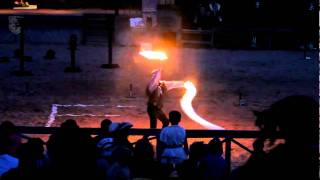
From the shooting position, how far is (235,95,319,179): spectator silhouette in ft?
8.58

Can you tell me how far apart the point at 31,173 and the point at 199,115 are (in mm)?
9756

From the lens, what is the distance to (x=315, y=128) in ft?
9.11

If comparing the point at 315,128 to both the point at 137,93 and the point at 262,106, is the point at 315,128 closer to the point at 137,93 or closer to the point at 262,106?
the point at 262,106

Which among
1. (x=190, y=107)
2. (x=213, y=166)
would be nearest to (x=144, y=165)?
(x=213, y=166)

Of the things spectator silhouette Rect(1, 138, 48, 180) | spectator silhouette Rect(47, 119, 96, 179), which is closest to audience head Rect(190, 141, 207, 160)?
spectator silhouette Rect(47, 119, 96, 179)

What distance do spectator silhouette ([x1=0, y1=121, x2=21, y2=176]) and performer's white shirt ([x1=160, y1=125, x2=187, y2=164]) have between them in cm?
216

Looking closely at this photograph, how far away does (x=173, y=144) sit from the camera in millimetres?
8125

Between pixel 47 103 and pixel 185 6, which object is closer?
pixel 47 103

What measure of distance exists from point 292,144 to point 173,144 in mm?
5483

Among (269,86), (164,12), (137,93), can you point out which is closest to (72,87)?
(137,93)

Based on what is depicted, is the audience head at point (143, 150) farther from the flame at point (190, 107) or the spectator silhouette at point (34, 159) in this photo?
the flame at point (190, 107)

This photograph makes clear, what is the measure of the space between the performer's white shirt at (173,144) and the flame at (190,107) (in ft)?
17.1

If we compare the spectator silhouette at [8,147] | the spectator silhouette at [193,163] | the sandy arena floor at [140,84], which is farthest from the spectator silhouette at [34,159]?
the sandy arena floor at [140,84]

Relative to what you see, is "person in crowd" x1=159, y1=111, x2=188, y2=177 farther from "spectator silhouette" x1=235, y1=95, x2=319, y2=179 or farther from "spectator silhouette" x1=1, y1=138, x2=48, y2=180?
"spectator silhouette" x1=235, y1=95, x2=319, y2=179
